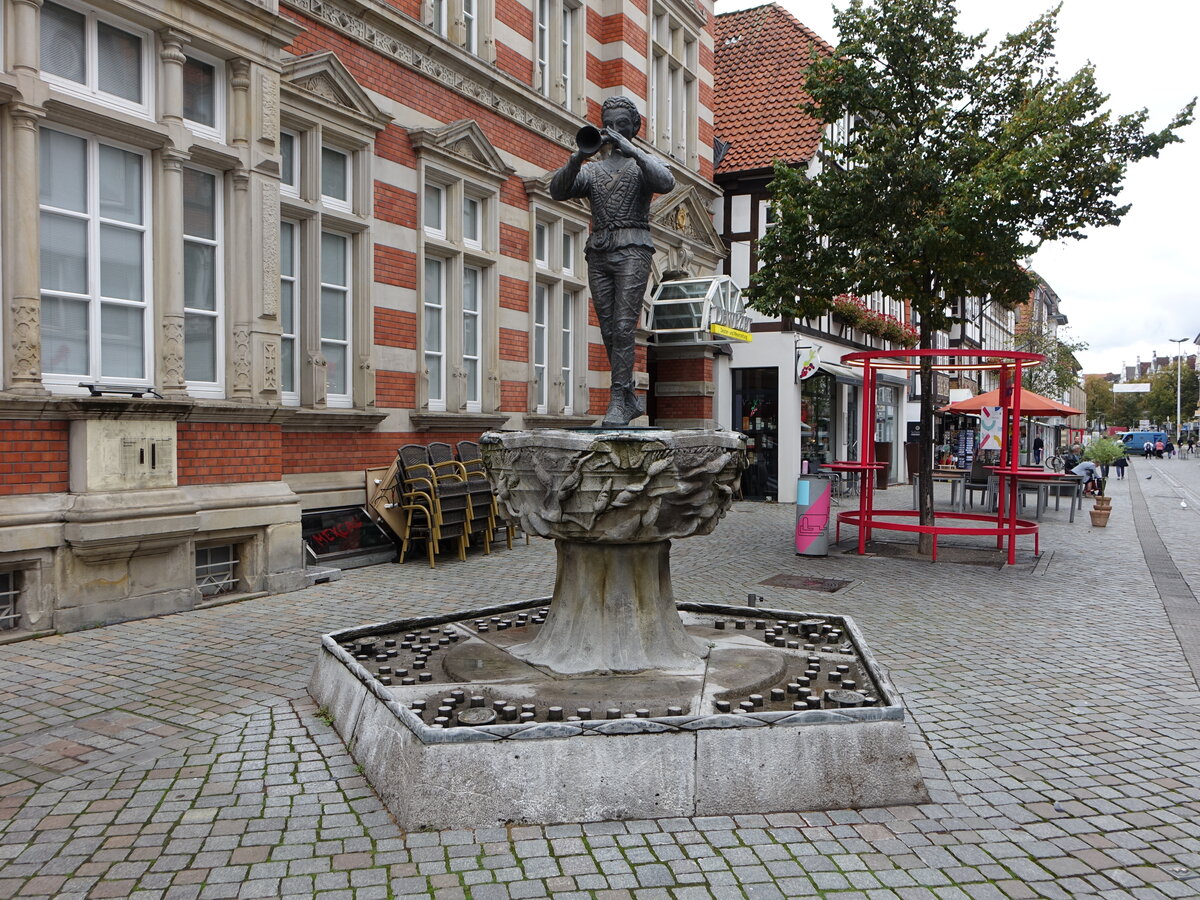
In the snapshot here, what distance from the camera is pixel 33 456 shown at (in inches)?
266

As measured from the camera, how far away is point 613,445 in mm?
4750

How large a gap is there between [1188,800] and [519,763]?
2.94m

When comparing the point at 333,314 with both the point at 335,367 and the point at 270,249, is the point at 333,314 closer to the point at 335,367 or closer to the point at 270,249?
the point at 335,367

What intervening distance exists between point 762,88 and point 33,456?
729 inches

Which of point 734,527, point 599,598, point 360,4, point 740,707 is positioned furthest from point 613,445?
point 734,527

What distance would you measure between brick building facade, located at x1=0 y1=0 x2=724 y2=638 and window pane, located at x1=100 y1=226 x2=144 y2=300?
0.9 inches

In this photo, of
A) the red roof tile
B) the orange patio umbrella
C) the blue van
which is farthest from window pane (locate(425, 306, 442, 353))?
the blue van

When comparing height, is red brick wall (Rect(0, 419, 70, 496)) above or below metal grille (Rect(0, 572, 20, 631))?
above

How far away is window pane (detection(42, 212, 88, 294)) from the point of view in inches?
276

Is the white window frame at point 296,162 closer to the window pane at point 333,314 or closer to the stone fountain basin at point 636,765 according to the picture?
the window pane at point 333,314

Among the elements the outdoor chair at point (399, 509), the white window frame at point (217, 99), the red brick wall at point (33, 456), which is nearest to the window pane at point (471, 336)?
the outdoor chair at point (399, 509)

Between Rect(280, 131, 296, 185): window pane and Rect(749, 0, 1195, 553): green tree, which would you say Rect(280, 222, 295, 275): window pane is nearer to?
Rect(280, 131, 296, 185): window pane

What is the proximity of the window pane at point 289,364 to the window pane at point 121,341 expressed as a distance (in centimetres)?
238

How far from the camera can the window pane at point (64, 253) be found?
7.02m
